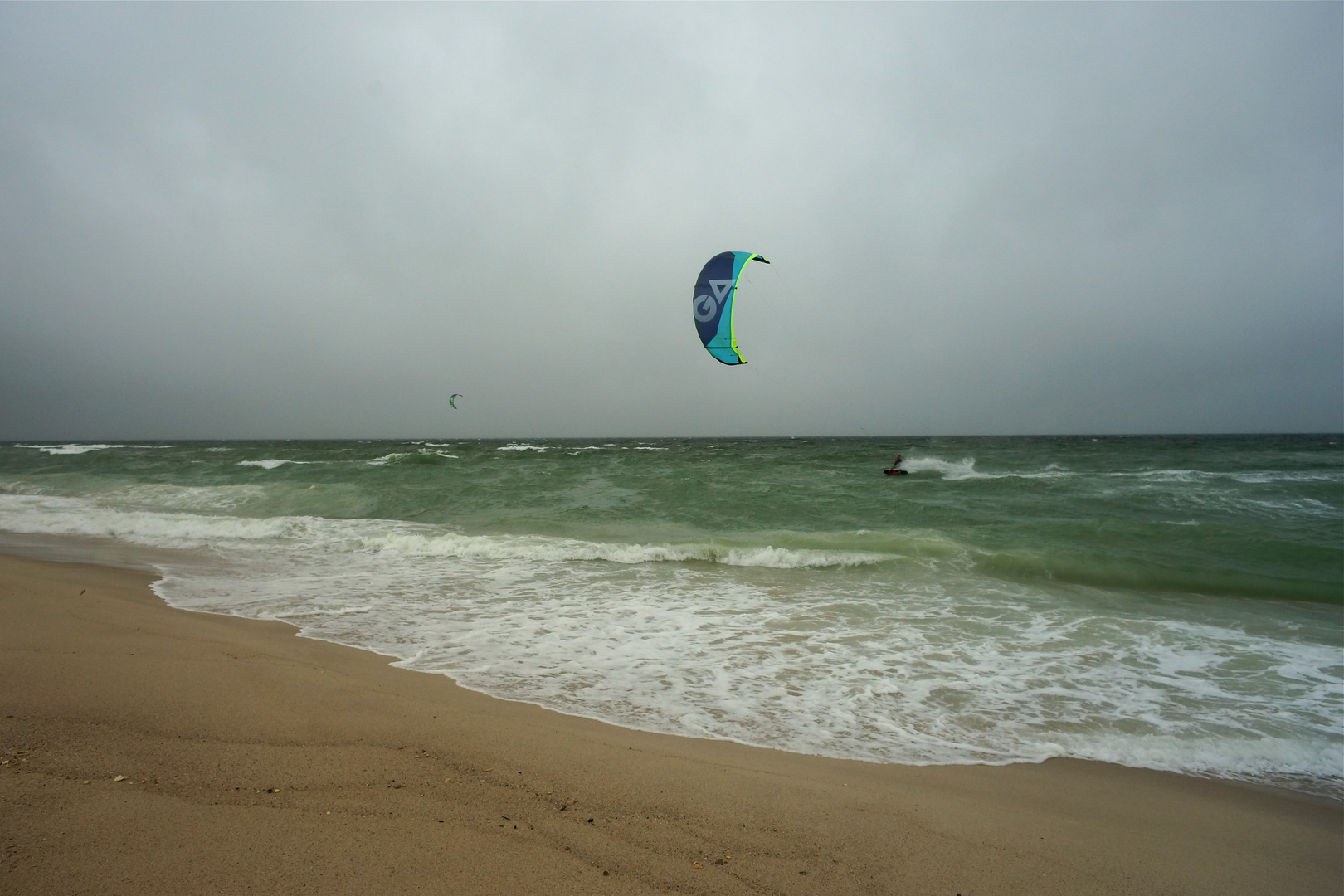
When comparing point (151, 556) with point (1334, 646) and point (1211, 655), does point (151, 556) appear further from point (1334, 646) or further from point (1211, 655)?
point (1334, 646)

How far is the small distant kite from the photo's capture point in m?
9.39

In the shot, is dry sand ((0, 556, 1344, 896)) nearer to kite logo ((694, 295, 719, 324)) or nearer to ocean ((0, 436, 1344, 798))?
ocean ((0, 436, 1344, 798))

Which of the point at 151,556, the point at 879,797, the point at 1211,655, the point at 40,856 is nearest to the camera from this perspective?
the point at 40,856

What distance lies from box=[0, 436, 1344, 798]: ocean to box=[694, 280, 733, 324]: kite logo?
3.84m

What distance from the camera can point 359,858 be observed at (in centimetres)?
213

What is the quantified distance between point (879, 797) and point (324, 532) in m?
11.7

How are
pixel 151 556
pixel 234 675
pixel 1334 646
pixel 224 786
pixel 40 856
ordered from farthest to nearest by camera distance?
pixel 151 556, pixel 1334 646, pixel 234 675, pixel 224 786, pixel 40 856

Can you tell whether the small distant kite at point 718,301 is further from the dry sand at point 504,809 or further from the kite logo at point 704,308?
the dry sand at point 504,809

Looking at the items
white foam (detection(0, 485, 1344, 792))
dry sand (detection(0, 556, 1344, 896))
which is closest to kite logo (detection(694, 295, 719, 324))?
white foam (detection(0, 485, 1344, 792))

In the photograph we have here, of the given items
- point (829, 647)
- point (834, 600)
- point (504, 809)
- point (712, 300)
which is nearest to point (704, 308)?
point (712, 300)

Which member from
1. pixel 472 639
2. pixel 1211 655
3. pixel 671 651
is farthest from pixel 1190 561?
pixel 472 639

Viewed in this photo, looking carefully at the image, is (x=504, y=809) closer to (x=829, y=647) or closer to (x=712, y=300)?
(x=829, y=647)

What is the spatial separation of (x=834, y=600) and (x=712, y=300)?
4.91 m

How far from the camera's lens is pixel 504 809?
2.55 metres
